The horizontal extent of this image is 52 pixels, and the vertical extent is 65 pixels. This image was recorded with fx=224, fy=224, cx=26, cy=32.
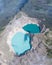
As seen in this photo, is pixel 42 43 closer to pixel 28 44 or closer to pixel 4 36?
pixel 28 44

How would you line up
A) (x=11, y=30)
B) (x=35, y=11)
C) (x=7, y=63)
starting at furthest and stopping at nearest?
(x=35, y=11) → (x=11, y=30) → (x=7, y=63)

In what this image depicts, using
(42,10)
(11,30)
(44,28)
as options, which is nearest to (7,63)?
(11,30)

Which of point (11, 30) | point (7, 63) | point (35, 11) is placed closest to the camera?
point (7, 63)

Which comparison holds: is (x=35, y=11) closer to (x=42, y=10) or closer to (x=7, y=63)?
(x=42, y=10)

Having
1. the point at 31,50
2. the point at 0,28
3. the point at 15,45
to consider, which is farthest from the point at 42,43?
the point at 0,28

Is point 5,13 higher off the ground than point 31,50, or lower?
higher

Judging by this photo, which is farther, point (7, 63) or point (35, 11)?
point (35, 11)

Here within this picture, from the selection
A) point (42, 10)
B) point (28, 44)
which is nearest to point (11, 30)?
point (28, 44)

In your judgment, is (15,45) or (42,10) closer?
(15,45)

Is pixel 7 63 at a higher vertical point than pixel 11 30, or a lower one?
lower
